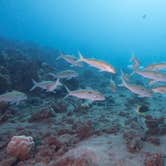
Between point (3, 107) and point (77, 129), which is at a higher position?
point (3, 107)

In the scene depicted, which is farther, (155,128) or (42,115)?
(42,115)

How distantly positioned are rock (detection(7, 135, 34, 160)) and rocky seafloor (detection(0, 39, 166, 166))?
0.03 meters

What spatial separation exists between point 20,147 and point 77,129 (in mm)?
2372

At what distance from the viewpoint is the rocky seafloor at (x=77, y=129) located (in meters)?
6.97

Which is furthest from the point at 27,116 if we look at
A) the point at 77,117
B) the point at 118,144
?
the point at 118,144

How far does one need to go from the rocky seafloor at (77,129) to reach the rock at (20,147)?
27mm

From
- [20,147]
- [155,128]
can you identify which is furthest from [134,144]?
[20,147]

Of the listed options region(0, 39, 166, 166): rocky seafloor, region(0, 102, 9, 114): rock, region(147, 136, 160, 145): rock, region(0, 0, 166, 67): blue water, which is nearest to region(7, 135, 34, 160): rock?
region(0, 39, 166, 166): rocky seafloor

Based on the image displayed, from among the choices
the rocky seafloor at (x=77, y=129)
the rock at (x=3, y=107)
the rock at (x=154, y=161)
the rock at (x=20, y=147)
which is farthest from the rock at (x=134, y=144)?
the rock at (x=3, y=107)

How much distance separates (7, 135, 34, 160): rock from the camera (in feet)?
23.6

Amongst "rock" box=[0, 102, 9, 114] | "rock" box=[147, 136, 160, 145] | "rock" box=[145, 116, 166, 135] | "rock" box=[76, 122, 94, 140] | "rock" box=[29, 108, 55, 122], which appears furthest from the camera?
"rock" box=[0, 102, 9, 114]

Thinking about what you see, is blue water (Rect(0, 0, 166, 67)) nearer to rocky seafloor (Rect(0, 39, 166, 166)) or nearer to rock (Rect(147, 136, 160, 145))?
rocky seafloor (Rect(0, 39, 166, 166))

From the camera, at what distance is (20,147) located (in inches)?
285

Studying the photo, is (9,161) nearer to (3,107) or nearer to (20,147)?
(20,147)
